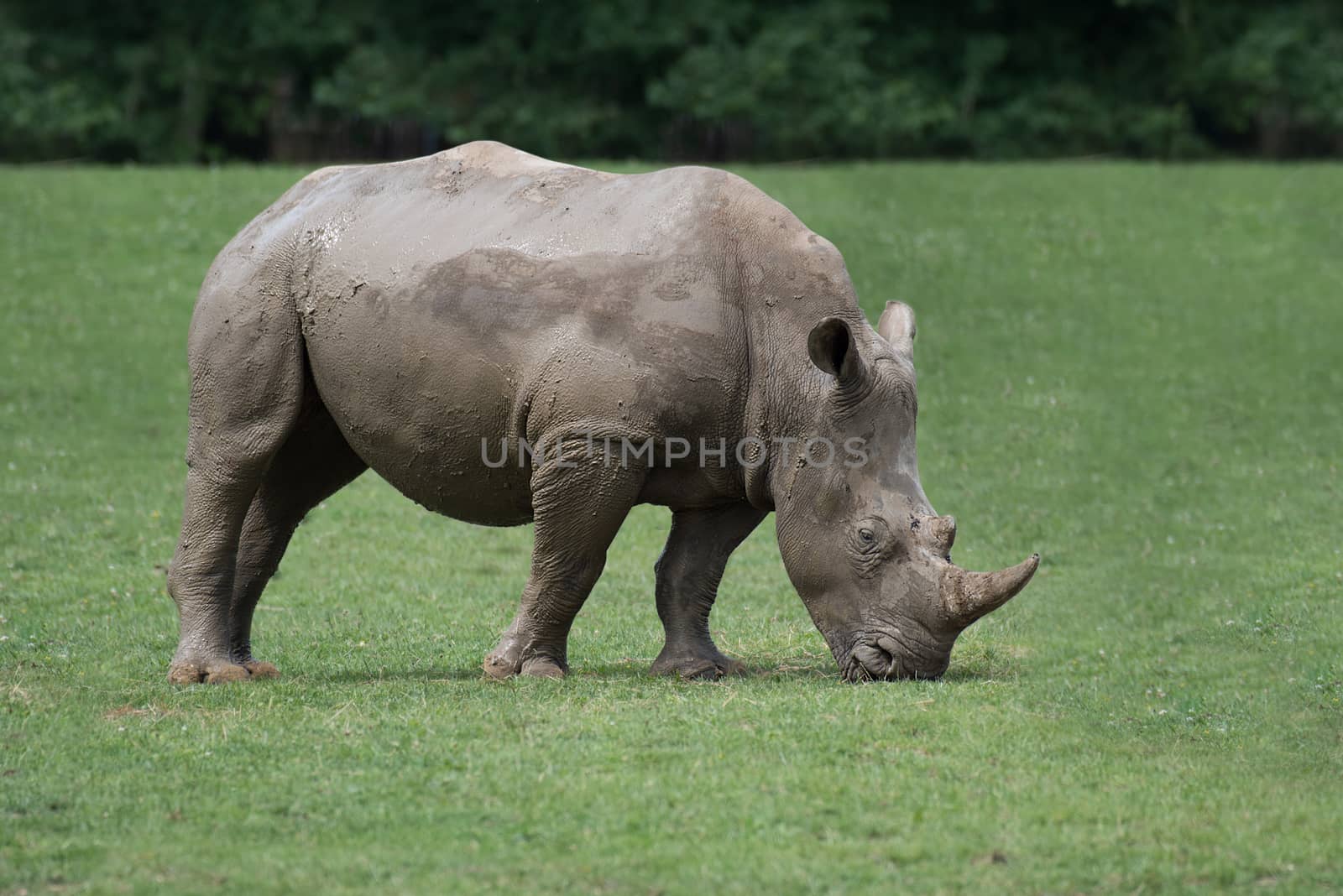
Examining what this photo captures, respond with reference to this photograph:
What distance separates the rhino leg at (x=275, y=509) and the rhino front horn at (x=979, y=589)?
149 inches

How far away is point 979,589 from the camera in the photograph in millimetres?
9078

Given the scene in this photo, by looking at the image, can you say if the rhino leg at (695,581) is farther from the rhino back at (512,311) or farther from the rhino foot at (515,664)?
the rhino back at (512,311)

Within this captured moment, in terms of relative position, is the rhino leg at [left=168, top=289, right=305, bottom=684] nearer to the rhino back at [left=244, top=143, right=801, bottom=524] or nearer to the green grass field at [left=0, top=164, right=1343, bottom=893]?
the rhino back at [left=244, top=143, right=801, bottom=524]

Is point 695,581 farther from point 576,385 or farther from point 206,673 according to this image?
point 206,673

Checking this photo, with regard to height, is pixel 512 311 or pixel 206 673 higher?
pixel 512 311

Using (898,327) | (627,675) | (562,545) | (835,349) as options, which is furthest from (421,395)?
(898,327)

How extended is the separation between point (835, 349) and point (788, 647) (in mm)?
2642

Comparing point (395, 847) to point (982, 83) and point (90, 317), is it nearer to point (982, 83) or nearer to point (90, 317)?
point (90, 317)

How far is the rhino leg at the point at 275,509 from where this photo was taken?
10758 mm

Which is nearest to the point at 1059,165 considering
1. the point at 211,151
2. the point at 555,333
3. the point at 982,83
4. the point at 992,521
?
the point at 982,83

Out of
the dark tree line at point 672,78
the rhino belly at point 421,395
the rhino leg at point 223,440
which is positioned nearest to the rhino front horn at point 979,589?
the rhino belly at point 421,395

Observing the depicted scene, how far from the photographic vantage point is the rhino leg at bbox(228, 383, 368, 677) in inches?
424

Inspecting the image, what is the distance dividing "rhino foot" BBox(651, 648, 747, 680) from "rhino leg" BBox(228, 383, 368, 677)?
7.49 feet

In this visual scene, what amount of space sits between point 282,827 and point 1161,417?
14.3 metres
